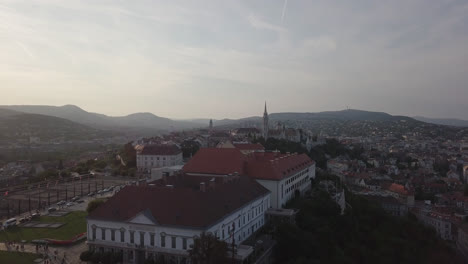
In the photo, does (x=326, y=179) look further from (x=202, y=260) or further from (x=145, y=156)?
(x=202, y=260)

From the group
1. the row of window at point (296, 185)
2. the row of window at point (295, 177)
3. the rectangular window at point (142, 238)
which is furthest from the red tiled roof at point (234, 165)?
the rectangular window at point (142, 238)

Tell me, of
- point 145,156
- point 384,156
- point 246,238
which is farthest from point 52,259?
point 384,156

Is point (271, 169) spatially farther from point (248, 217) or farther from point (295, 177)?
point (248, 217)

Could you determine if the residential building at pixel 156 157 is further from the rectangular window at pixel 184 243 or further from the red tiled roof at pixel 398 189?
the rectangular window at pixel 184 243

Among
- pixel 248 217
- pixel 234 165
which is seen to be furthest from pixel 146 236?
pixel 234 165

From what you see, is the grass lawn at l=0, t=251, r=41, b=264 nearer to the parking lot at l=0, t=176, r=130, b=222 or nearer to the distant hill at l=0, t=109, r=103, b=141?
the parking lot at l=0, t=176, r=130, b=222

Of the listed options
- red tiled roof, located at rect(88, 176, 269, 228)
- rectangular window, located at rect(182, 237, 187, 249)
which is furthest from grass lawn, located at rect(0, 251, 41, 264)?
rectangular window, located at rect(182, 237, 187, 249)
